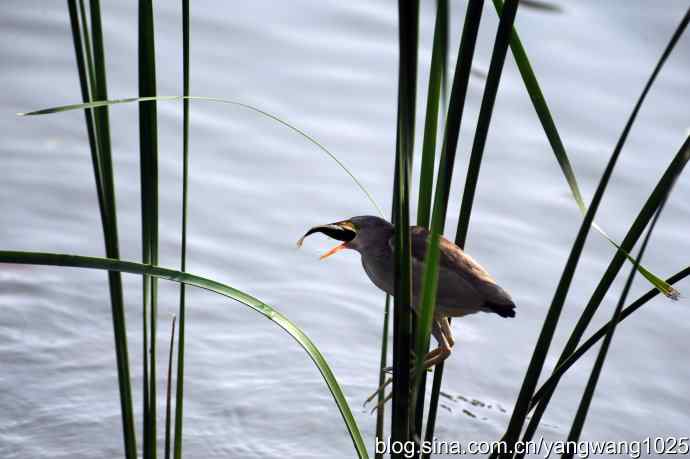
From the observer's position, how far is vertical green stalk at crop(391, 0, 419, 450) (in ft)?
2.32

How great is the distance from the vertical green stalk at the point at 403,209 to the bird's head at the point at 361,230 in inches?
13.4

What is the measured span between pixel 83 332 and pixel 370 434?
736mm

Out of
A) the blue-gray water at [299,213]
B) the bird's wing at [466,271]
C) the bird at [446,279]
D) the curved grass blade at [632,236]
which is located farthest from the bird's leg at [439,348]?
the blue-gray water at [299,213]

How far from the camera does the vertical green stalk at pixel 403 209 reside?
2.32ft

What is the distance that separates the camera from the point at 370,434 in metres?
1.94

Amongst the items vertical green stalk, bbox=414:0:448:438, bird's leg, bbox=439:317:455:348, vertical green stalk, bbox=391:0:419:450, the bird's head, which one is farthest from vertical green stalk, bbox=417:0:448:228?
bird's leg, bbox=439:317:455:348

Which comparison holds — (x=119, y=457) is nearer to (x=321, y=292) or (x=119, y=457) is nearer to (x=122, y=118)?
(x=321, y=292)

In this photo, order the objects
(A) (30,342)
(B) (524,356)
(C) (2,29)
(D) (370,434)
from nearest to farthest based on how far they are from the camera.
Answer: (D) (370,434), (A) (30,342), (B) (524,356), (C) (2,29)

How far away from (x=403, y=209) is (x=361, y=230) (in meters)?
0.45

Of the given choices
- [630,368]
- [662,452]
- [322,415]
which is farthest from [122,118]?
[662,452]

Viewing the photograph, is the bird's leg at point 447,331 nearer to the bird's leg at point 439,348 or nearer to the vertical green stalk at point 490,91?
the bird's leg at point 439,348

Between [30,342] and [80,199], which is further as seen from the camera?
[80,199]

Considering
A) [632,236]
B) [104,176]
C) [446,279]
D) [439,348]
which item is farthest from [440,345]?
[104,176]

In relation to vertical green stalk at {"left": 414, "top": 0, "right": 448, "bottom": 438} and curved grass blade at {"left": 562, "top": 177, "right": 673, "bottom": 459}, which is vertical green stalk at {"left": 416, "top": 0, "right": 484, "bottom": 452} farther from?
curved grass blade at {"left": 562, "top": 177, "right": 673, "bottom": 459}
